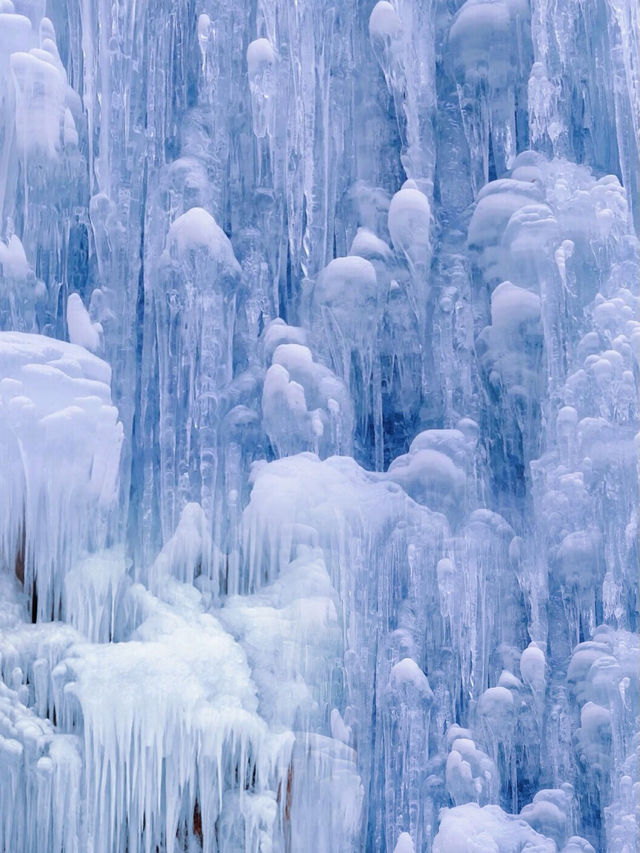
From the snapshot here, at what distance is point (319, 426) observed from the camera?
116 inches

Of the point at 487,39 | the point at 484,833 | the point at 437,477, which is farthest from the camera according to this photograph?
the point at 487,39

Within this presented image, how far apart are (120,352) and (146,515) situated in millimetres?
531

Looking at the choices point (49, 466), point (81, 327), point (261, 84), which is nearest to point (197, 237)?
point (81, 327)

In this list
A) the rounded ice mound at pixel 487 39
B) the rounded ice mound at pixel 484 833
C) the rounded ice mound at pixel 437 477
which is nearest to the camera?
the rounded ice mound at pixel 484 833

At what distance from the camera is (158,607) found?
2834 mm

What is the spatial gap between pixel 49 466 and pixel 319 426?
2.79 ft

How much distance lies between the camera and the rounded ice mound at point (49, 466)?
2.85 meters

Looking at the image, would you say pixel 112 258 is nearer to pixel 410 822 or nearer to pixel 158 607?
pixel 158 607

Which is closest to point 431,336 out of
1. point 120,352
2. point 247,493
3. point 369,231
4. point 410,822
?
point 369,231

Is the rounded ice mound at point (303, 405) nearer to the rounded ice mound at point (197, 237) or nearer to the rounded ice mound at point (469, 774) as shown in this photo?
the rounded ice mound at point (197, 237)

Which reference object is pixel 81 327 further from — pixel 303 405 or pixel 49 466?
pixel 303 405

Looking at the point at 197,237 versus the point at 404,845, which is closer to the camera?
the point at 404,845

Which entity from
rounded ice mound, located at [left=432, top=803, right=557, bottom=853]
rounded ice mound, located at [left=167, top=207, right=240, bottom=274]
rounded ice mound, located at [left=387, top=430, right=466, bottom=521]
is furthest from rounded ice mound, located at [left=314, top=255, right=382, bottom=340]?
rounded ice mound, located at [left=432, top=803, right=557, bottom=853]

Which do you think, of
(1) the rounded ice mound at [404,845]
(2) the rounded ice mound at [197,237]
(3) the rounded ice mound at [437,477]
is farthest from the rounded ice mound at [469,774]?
(2) the rounded ice mound at [197,237]
